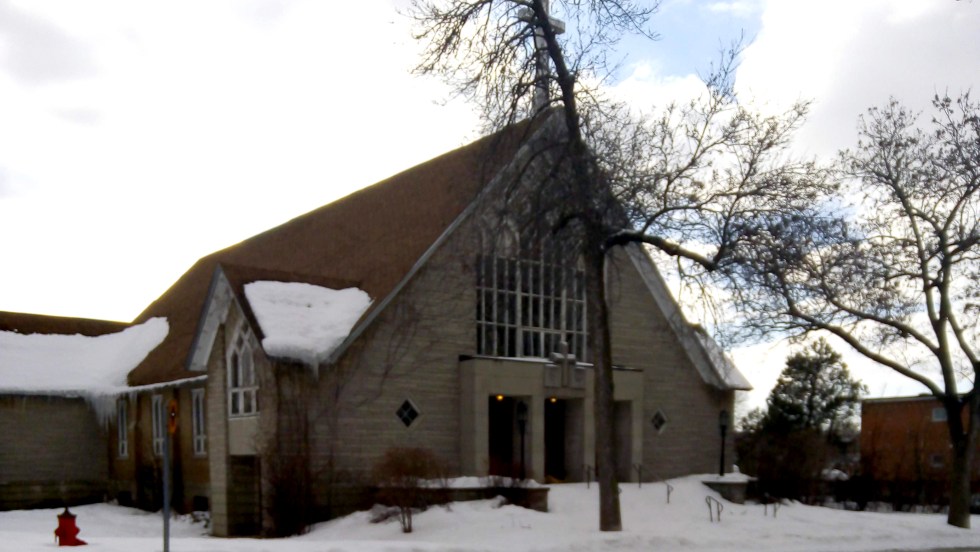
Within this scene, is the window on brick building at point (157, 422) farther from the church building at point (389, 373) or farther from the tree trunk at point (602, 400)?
the tree trunk at point (602, 400)

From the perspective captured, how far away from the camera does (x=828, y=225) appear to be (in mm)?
19359

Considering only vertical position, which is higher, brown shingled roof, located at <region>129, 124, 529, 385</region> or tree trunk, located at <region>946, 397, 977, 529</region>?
brown shingled roof, located at <region>129, 124, 529, 385</region>

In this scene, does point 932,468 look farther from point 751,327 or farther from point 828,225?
point 828,225

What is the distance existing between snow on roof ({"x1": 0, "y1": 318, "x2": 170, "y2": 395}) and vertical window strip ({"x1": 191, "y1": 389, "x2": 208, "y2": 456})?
497 cm

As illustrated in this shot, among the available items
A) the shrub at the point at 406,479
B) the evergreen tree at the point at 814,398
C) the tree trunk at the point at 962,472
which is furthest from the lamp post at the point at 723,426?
the evergreen tree at the point at 814,398

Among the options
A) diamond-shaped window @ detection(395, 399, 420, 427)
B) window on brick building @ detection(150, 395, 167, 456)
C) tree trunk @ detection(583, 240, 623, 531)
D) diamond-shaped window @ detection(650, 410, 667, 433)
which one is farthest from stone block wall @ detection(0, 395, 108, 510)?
tree trunk @ detection(583, 240, 623, 531)

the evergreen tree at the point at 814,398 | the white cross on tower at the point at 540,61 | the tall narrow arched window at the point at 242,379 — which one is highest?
the white cross on tower at the point at 540,61

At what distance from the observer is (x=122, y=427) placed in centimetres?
3253

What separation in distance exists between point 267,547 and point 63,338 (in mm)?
23329

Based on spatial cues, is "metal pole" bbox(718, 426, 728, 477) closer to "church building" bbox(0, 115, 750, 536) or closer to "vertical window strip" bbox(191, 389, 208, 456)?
"church building" bbox(0, 115, 750, 536)

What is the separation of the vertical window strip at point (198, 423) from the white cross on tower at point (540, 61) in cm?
1285

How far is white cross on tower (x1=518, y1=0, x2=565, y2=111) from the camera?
64.3 feet

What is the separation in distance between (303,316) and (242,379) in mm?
2091

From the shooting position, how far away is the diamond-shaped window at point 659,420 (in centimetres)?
2995
